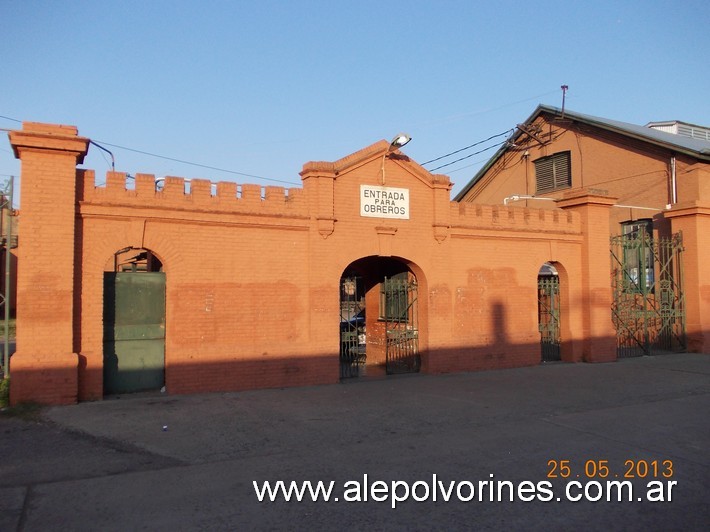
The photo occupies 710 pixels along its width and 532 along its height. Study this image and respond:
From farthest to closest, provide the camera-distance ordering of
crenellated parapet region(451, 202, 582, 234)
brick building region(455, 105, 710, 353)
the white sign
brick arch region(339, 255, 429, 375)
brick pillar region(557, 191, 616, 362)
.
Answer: brick building region(455, 105, 710, 353) < brick pillar region(557, 191, 616, 362) < crenellated parapet region(451, 202, 582, 234) < brick arch region(339, 255, 429, 375) < the white sign

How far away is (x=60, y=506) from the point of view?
17.6 feet

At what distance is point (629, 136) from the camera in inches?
784

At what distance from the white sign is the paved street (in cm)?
382

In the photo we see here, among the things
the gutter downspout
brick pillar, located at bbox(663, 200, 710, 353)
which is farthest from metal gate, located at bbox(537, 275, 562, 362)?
the gutter downspout

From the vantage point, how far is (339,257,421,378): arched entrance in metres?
13.6

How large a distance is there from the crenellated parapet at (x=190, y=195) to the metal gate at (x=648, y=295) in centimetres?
1056

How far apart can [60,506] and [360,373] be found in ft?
29.4

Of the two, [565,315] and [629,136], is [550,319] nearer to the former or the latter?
[565,315]

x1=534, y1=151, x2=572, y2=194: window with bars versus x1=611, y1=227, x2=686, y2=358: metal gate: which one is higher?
x1=534, y1=151, x2=572, y2=194: window with bars

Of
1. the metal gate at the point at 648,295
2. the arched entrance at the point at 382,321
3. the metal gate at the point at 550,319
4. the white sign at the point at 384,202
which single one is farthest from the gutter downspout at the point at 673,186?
the white sign at the point at 384,202

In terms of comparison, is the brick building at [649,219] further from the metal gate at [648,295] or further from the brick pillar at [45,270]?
the brick pillar at [45,270]

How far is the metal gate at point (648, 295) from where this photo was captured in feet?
56.6

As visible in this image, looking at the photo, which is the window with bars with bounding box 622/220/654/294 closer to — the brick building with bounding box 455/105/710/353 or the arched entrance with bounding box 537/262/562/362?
the brick building with bounding box 455/105/710/353

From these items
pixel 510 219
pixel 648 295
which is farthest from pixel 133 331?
pixel 648 295
